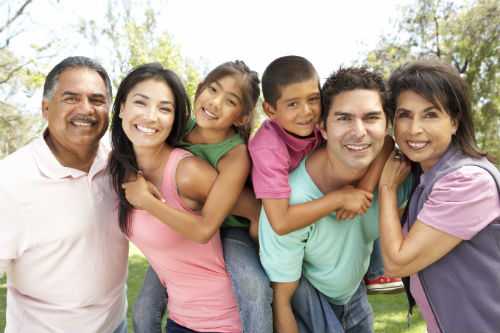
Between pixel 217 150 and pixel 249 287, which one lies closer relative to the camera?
pixel 249 287

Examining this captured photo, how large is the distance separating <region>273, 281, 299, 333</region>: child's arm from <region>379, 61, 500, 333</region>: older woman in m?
0.62

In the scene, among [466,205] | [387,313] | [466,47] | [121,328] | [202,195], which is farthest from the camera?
[466,47]

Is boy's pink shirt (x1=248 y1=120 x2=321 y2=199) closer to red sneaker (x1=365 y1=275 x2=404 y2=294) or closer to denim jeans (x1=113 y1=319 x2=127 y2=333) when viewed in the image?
red sneaker (x1=365 y1=275 x2=404 y2=294)

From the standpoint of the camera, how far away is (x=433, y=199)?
2.24m

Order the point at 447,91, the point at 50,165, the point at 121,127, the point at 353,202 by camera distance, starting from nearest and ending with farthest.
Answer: the point at 447,91 < the point at 353,202 < the point at 50,165 < the point at 121,127

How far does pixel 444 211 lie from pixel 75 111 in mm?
2181

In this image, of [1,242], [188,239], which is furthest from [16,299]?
[188,239]

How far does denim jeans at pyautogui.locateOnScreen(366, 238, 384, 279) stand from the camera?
305 cm

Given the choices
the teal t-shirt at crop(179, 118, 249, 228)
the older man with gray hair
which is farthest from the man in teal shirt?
the older man with gray hair

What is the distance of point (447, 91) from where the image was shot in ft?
7.66

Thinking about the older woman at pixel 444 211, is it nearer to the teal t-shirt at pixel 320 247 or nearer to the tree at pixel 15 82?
the teal t-shirt at pixel 320 247

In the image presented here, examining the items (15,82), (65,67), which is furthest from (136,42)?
(65,67)

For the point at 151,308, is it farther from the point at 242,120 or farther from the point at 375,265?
the point at 375,265

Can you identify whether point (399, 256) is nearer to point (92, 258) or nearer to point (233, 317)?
point (233, 317)
